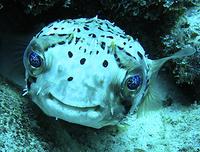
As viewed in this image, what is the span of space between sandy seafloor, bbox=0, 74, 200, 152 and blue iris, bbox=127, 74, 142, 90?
0.78 m

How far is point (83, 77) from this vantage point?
A: 2.30 meters

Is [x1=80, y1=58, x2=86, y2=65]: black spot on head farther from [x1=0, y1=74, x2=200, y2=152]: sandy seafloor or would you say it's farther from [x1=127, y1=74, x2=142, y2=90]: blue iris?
[x1=0, y1=74, x2=200, y2=152]: sandy seafloor

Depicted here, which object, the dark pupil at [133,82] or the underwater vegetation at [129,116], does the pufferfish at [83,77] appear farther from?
the underwater vegetation at [129,116]

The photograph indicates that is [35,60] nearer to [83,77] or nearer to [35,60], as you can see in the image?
[35,60]

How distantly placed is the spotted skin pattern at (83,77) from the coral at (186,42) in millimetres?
1265

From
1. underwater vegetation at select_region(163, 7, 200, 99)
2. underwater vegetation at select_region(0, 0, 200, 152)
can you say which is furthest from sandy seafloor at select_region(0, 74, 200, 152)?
underwater vegetation at select_region(163, 7, 200, 99)

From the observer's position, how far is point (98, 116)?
230 centimetres

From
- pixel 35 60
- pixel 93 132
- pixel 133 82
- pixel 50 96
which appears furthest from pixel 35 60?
pixel 93 132

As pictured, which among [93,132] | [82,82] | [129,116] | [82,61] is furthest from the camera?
[129,116]

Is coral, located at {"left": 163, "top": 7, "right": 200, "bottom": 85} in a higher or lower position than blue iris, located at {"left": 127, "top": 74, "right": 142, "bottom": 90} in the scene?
lower

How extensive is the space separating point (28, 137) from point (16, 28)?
2131 mm

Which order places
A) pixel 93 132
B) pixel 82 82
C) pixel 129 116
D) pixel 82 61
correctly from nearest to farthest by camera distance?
pixel 82 82
pixel 82 61
pixel 93 132
pixel 129 116

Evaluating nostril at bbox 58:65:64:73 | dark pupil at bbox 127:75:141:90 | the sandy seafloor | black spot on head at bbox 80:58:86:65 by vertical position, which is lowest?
the sandy seafloor

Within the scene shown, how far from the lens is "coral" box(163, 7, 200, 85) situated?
3.74 meters
